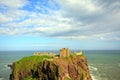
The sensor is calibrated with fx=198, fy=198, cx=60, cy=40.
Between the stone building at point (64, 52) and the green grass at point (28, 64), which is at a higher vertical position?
the stone building at point (64, 52)

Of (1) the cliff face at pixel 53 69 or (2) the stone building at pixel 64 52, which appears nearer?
(1) the cliff face at pixel 53 69

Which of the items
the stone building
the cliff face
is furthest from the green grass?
the stone building

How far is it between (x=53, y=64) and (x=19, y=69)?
21312 mm

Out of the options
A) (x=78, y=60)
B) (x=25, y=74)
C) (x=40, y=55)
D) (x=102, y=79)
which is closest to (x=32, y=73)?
(x=25, y=74)

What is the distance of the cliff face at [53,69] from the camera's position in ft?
230

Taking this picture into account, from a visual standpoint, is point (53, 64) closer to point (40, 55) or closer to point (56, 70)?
point (56, 70)

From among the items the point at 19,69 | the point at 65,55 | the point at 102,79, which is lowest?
the point at 102,79

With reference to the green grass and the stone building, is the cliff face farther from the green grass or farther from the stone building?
the stone building

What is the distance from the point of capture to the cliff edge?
7012 cm

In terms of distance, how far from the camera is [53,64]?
230 feet

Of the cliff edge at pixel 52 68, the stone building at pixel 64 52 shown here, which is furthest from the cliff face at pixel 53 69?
the stone building at pixel 64 52

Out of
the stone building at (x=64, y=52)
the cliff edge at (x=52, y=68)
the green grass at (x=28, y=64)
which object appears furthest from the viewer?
the green grass at (x=28, y=64)

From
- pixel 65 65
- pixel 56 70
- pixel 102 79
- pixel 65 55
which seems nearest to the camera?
pixel 56 70

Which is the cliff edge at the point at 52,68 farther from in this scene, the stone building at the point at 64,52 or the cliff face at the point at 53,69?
the stone building at the point at 64,52
